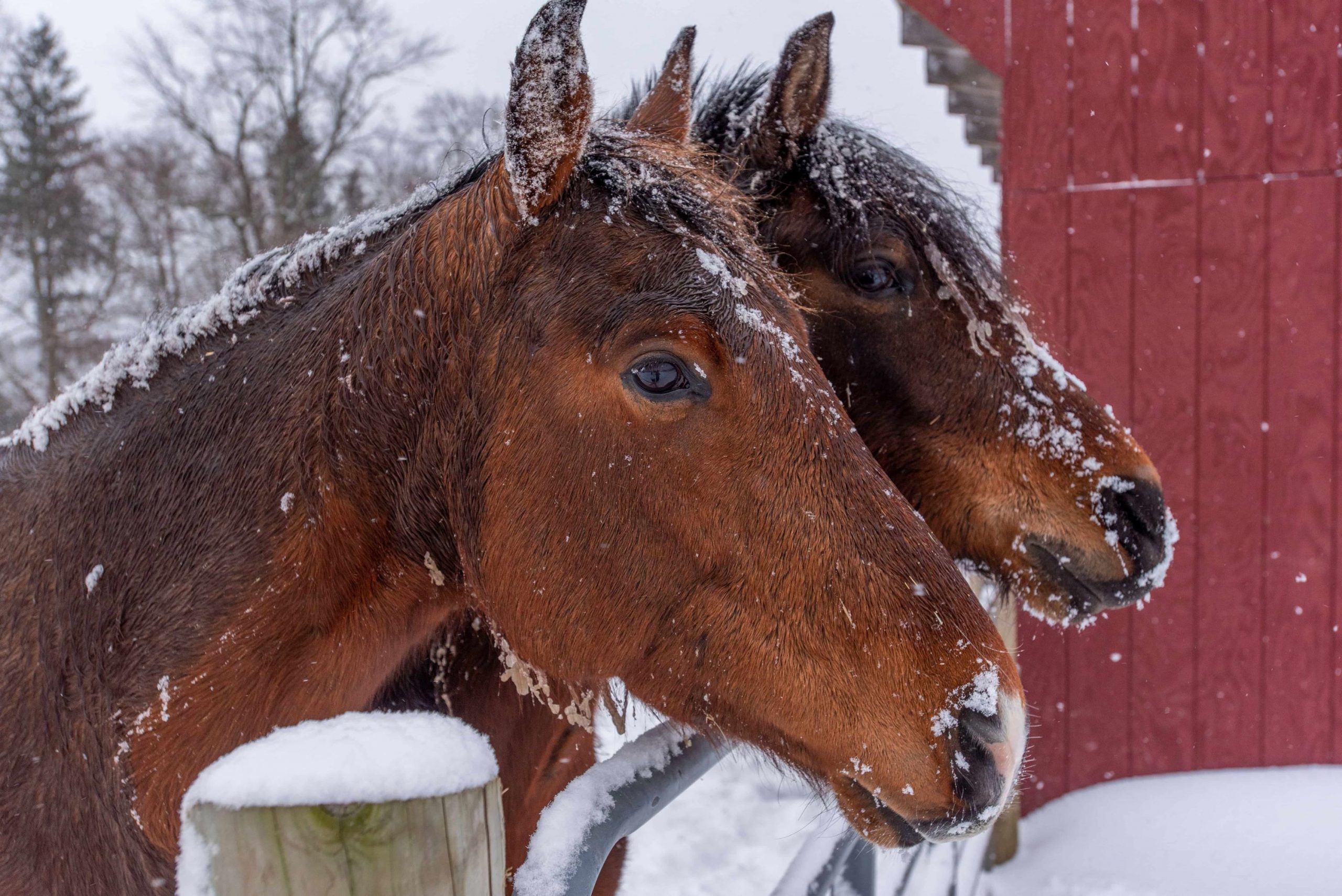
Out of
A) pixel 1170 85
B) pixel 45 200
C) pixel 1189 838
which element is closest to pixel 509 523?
pixel 1189 838

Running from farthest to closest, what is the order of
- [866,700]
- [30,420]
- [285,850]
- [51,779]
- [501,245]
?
1. [30,420]
2. [51,779]
3. [501,245]
4. [866,700]
5. [285,850]

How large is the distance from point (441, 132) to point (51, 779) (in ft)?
46.4

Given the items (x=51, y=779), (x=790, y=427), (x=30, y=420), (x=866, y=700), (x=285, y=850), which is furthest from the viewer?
(x=30, y=420)

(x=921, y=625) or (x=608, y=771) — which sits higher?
(x=921, y=625)

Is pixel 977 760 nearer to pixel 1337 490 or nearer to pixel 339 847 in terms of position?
pixel 339 847

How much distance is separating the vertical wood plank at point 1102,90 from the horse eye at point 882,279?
2.32 meters

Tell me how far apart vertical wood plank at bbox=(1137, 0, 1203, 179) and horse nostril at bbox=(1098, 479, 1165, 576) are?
2.66 metres

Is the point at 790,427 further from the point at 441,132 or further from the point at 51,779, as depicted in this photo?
the point at 441,132

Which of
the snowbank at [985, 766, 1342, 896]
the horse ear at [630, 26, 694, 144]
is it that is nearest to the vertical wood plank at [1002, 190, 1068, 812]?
the snowbank at [985, 766, 1342, 896]

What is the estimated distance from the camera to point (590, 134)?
1753mm

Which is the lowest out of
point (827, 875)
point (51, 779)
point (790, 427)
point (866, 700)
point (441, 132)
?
point (827, 875)

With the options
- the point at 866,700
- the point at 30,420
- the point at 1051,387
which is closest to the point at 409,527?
the point at 866,700

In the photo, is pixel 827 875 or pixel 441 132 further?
pixel 441 132

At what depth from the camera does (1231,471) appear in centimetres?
438
